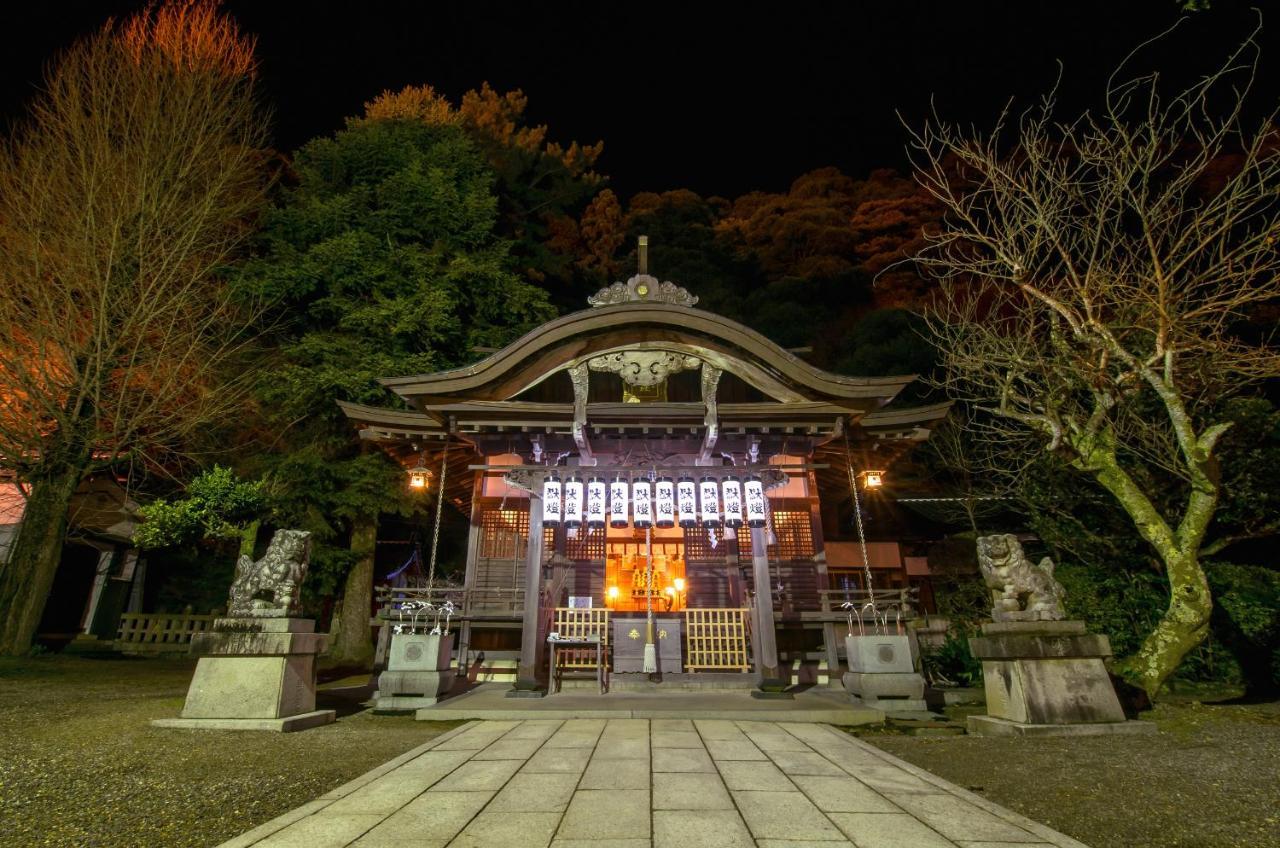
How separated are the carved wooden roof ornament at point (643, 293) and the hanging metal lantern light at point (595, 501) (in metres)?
3.76

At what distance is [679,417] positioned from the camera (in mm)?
11570

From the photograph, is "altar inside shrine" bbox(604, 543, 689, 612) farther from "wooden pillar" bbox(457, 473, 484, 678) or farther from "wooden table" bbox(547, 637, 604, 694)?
"wooden table" bbox(547, 637, 604, 694)

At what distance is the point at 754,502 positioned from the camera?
36.1 feet

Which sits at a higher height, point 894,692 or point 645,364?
point 645,364

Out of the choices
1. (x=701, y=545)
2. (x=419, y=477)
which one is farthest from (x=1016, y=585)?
(x=419, y=477)

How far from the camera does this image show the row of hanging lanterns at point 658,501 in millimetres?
10961

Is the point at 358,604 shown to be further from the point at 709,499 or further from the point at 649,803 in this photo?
the point at 649,803

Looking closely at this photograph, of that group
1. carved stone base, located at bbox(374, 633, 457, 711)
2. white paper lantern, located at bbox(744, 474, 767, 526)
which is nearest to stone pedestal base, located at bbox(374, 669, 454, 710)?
carved stone base, located at bbox(374, 633, 457, 711)

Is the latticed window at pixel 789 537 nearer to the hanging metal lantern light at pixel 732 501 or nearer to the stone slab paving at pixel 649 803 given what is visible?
Answer: the hanging metal lantern light at pixel 732 501

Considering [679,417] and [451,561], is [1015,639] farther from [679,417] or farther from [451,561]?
[451,561]

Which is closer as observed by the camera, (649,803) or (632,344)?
(649,803)

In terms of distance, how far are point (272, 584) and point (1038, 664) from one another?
384 inches

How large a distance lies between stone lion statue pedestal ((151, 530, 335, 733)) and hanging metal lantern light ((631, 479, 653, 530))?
564cm

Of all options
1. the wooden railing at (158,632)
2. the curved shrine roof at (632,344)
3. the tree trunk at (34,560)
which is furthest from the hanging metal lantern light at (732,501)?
the wooden railing at (158,632)
